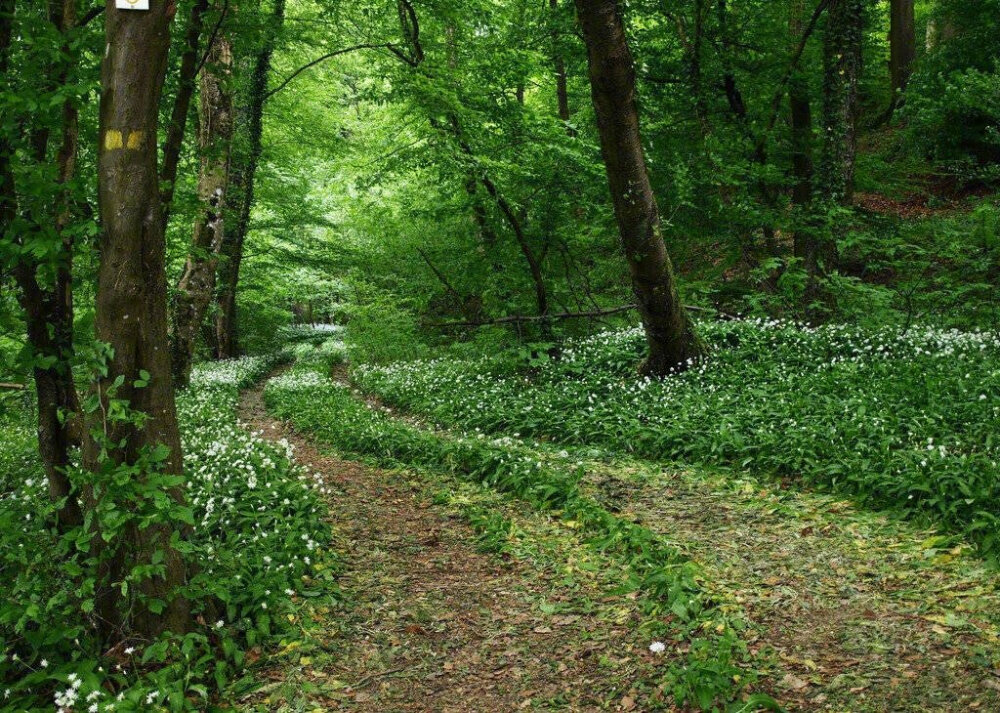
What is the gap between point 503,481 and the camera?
718cm

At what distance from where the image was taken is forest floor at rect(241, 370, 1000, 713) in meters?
3.56

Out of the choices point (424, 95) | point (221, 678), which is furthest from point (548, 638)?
point (424, 95)

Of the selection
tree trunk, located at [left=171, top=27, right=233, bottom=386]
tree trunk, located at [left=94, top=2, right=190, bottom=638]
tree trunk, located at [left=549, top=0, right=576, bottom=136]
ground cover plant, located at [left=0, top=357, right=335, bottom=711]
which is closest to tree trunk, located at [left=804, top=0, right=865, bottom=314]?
tree trunk, located at [left=549, top=0, right=576, bottom=136]

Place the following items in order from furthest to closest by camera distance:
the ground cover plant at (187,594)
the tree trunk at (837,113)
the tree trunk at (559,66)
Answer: the tree trunk at (559,66)
the tree trunk at (837,113)
the ground cover plant at (187,594)

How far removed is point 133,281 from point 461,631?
3036mm

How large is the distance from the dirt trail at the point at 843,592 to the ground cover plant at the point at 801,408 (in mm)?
439

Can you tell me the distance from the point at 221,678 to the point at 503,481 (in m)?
3.80

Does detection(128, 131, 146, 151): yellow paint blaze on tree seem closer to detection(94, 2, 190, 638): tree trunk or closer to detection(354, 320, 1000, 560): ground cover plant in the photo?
detection(94, 2, 190, 638): tree trunk

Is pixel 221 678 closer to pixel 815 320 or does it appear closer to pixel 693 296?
pixel 815 320

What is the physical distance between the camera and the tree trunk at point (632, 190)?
8289 mm

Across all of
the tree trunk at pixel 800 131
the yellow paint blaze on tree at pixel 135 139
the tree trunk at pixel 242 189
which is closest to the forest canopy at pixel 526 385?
the yellow paint blaze on tree at pixel 135 139

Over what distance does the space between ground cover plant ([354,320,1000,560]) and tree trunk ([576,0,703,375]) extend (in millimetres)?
591

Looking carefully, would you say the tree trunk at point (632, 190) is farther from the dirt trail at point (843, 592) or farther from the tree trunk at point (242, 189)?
the tree trunk at point (242, 189)

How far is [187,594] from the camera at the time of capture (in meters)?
A: 3.92
